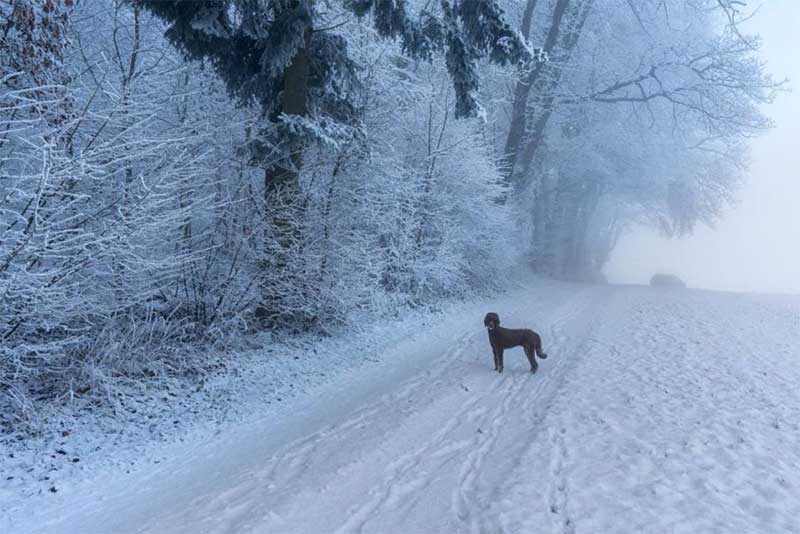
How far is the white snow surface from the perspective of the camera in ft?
11.6

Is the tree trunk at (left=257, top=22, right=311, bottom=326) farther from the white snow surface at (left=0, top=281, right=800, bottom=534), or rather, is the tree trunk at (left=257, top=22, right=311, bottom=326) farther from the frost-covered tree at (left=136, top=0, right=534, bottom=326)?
the white snow surface at (left=0, top=281, right=800, bottom=534)

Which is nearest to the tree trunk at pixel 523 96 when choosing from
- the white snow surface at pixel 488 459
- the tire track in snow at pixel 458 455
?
the white snow surface at pixel 488 459

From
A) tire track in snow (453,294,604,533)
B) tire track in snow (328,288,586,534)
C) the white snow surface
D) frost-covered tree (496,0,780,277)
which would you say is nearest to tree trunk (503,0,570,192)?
frost-covered tree (496,0,780,277)

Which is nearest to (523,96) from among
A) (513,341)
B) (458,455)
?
(513,341)

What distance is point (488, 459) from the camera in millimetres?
4434

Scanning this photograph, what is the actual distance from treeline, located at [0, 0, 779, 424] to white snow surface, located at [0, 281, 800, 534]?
172 centimetres

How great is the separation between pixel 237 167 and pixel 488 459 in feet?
19.9

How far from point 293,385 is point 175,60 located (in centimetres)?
601

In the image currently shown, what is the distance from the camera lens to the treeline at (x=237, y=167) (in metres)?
4.86

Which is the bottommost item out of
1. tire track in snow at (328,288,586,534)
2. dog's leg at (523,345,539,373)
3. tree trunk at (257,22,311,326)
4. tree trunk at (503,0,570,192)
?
tire track in snow at (328,288,586,534)

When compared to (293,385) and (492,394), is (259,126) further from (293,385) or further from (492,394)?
(492,394)

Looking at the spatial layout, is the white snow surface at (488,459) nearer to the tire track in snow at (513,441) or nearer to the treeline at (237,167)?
the tire track in snow at (513,441)

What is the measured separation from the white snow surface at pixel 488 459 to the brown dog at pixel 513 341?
0.26m

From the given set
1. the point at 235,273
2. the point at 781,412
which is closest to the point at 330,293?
the point at 235,273
